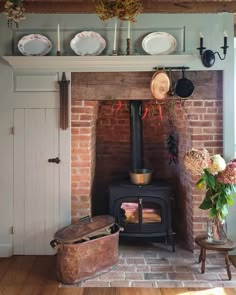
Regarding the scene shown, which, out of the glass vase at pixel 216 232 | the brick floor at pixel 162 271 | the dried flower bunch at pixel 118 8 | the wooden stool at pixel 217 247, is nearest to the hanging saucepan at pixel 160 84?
the dried flower bunch at pixel 118 8

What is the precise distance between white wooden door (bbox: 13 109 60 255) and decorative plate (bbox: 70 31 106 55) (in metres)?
0.69

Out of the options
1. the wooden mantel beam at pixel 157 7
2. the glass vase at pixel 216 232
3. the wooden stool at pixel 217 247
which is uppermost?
the wooden mantel beam at pixel 157 7

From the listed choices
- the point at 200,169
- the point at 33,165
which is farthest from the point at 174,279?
the point at 33,165

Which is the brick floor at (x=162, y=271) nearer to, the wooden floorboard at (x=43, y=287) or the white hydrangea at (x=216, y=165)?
the wooden floorboard at (x=43, y=287)

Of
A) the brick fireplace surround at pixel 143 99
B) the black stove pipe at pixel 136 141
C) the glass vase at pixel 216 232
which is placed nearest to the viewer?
the glass vase at pixel 216 232

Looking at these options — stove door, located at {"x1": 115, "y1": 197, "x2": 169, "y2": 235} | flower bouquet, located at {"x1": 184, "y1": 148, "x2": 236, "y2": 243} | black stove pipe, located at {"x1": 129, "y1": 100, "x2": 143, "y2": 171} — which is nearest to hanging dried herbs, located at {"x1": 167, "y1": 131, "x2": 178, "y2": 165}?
black stove pipe, located at {"x1": 129, "y1": 100, "x2": 143, "y2": 171}

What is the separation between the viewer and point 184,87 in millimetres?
3578

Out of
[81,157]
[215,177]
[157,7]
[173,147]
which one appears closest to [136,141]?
[173,147]

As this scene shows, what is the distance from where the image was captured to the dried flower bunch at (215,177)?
10.1 ft

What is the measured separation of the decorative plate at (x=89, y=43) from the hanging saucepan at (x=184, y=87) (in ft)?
2.88

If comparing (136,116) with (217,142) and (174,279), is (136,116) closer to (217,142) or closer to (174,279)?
(217,142)

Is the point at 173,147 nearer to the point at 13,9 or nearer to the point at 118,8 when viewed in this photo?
the point at 118,8

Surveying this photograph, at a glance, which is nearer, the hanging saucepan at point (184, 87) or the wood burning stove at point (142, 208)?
the hanging saucepan at point (184, 87)

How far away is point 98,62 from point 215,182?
1680 mm
